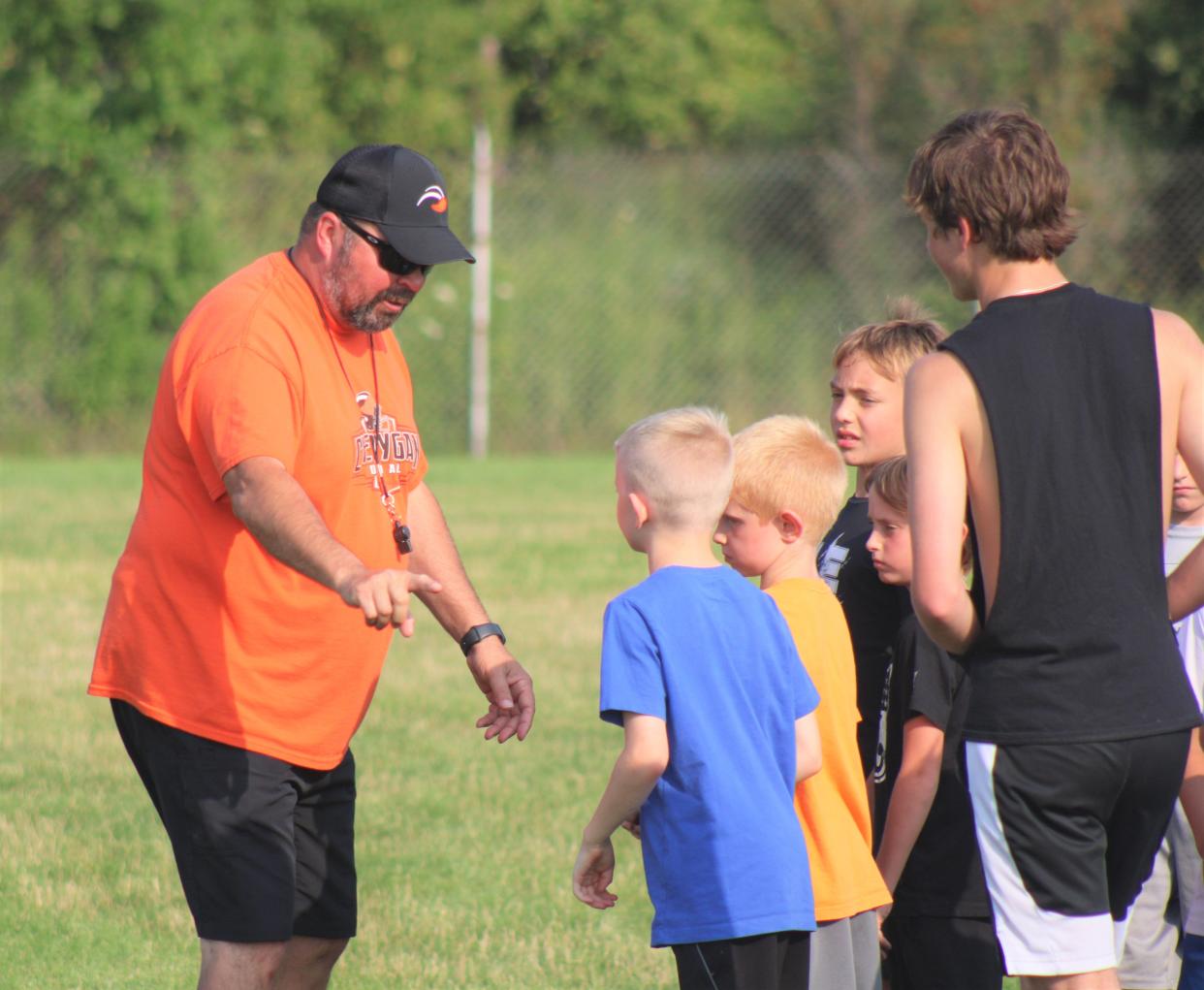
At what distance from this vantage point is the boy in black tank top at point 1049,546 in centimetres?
272

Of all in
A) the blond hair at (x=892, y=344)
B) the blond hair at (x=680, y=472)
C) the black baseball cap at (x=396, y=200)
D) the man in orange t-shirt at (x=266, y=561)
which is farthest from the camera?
the blond hair at (x=892, y=344)

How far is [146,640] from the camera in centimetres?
343

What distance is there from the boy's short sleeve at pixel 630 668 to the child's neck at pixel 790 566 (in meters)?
0.46

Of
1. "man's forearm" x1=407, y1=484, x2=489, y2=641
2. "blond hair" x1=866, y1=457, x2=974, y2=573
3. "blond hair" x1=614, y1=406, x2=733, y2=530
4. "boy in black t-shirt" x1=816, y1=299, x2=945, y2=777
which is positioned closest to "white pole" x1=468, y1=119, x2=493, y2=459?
"boy in black t-shirt" x1=816, y1=299, x2=945, y2=777

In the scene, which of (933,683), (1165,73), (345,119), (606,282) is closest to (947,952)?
(933,683)

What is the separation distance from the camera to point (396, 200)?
349 cm

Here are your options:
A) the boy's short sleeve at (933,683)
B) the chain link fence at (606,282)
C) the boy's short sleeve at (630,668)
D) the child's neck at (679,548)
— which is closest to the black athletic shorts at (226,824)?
the boy's short sleeve at (630,668)

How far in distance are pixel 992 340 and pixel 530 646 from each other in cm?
565

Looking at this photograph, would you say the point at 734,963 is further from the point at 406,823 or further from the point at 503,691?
the point at 406,823

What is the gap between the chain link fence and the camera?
15281 millimetres

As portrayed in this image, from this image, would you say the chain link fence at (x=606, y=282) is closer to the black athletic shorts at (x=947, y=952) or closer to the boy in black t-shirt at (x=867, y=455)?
the boy in black t-shirt at (x=867, y=455)

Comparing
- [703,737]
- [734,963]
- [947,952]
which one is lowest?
[947,952]

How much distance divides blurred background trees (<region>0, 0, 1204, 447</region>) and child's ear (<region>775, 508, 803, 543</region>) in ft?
40.2

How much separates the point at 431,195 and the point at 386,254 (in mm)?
177
